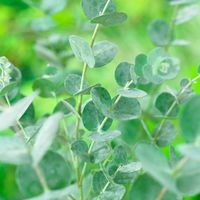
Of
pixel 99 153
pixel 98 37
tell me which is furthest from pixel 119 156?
pixel 98 37

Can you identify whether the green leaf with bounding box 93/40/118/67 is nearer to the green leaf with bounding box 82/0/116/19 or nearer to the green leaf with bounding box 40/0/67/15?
the green leaf with bounding box 82/0/116/19

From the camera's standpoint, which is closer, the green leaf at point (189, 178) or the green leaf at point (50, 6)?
the green leaf at point (189, 178)

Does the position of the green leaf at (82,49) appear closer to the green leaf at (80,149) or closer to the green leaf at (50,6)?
the green leaf at (80,149)

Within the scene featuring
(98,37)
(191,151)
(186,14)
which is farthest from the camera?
(98,37)

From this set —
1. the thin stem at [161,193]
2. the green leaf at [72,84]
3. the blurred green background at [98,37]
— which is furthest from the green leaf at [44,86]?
the blurred green background at [98,37]

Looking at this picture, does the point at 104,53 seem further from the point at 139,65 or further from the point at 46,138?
the point at 46,138

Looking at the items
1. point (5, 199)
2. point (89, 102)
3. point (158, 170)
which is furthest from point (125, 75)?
point (5, 199)
